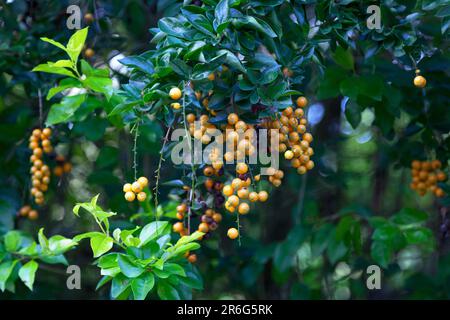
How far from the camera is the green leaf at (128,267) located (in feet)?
4.91

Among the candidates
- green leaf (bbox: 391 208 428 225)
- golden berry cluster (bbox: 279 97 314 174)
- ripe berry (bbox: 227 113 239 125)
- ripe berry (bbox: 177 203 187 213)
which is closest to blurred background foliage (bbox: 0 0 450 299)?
green leaf (bbox: 391 208 428 225)

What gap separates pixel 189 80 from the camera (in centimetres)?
149

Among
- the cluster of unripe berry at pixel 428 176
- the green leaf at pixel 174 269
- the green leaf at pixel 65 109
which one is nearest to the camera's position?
the green leaf at pixel 174 269

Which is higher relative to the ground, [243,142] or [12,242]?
[243,142]

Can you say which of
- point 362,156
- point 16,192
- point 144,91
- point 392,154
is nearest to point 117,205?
point 16,192

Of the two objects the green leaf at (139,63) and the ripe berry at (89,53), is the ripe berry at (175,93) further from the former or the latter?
the ripe berry at (89,53)

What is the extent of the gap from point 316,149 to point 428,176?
56 centimetres

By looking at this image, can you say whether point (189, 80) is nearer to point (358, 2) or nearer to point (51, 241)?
point (358, 2)

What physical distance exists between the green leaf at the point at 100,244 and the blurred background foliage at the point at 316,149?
50cm

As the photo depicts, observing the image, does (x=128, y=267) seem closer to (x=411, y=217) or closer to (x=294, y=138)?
(x=294, y=138)

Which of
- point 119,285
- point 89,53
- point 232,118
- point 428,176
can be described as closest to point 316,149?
point 428,176

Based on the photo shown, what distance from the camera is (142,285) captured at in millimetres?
1509

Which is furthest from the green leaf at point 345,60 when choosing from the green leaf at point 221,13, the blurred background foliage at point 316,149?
the green leaf at point 221,13

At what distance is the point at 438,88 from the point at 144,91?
1161 millimetres
